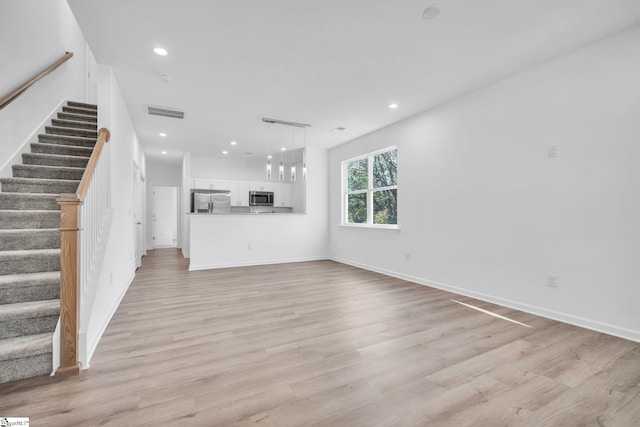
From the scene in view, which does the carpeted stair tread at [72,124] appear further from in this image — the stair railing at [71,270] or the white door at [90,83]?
the stair railing at [71,270]

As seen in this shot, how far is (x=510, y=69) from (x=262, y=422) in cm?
401

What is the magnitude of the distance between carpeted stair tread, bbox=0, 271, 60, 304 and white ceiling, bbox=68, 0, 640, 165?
2146mm

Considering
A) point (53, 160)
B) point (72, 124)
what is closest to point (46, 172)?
point (53, 160)

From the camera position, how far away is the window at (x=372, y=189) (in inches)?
201

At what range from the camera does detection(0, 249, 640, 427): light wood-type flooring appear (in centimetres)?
150

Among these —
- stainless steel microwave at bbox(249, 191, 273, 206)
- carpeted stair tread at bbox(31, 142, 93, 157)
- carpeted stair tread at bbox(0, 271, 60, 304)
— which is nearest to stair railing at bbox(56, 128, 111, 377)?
carpeted stair tread at bbox(0, 271, 60, 304)

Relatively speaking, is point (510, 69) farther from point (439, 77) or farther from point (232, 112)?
point (232, 112)

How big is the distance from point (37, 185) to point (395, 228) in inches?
188

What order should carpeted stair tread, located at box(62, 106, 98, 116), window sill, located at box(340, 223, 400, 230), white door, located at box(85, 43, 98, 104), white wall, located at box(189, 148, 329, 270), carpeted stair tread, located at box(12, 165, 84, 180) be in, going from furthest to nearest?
1. white wall, located at box(189, 148, 329, 270)
2. white door, located at box(85, 43, 98, 104)
3. window sill, located at box(340, 223, 400, 230)
4. carpeted stair tread, located at box(62, 106, 98, 116)
5. carpeted stair tread, located at box(12, 165, 84, 180)

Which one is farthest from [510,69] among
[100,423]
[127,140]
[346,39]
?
[127,140]

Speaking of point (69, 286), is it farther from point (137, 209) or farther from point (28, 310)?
point (137, 209)

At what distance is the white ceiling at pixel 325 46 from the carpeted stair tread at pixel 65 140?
0.81m

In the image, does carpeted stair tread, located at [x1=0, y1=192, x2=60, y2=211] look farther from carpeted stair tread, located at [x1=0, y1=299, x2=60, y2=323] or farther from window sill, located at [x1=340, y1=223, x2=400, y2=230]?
window sill, located at [x1=340, y1=223, x2=400, y2=230]

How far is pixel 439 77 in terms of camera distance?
3254mm
